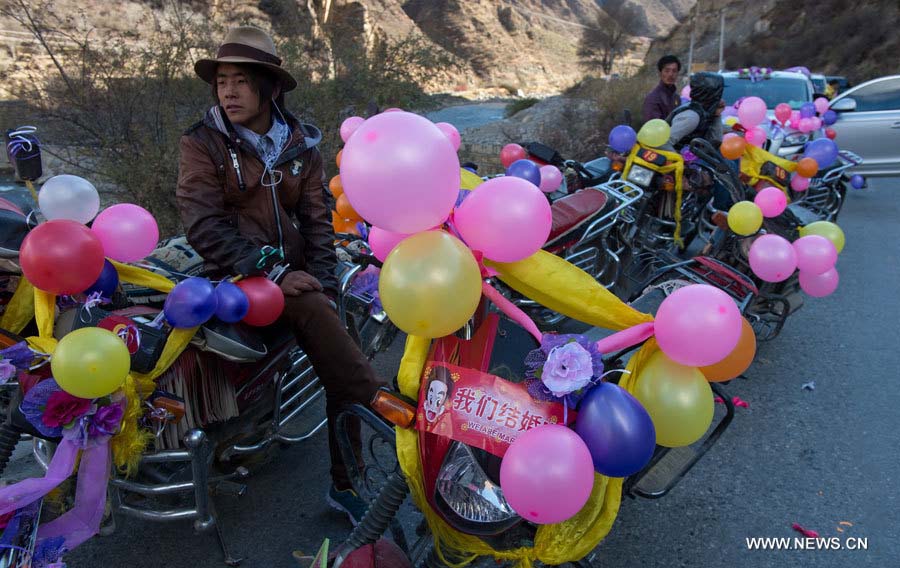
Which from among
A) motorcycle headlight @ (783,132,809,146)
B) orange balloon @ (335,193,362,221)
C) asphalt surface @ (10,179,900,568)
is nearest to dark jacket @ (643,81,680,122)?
motorcycle headlight @ (783,132,809,146)

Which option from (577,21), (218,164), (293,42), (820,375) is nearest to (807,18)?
(293,42)

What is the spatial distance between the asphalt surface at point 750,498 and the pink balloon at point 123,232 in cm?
114

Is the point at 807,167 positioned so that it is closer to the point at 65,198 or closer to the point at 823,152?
the point at 823,152

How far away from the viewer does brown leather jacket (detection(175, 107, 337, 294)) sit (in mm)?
2520

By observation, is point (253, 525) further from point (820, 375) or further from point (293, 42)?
point (293, 42)

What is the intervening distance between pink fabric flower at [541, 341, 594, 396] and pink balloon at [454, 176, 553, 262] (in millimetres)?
299

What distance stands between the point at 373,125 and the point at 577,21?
74842 mm

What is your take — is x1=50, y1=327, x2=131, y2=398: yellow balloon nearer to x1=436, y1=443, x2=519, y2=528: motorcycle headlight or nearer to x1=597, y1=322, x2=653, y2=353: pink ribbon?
x1=436, y1=443, x2=519, y2=528: motorcycle headlight

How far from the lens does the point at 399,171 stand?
1.49 m

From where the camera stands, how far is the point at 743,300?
4031 millimetres

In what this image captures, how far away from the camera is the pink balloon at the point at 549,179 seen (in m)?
4.96

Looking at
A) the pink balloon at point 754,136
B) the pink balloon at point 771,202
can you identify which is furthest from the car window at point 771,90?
the pink balloon at point 771,202

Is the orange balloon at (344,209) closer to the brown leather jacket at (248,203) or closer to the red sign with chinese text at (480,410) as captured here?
the brown leather jacket at (248,203)

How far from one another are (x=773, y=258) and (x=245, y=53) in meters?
3.12
